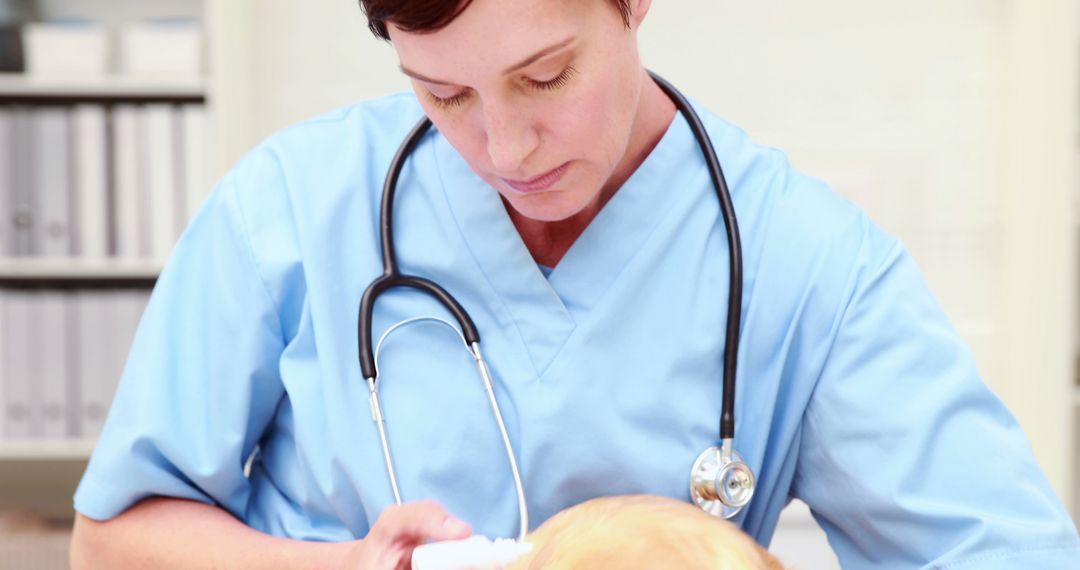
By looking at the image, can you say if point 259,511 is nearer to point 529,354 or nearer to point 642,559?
point 529,354

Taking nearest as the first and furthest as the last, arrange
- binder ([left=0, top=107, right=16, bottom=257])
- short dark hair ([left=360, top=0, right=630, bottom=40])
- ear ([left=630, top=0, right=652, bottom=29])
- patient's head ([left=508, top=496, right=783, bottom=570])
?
patient's head ([left=508, top=496, right=783, bottom=570]) < short dark hair ([left=360, top=0, right=630, bottom=40]) < ear ([left=630, top=0, right=652, bottom=29]) < binder ([left=0, top=107, right=16, bottom=257])

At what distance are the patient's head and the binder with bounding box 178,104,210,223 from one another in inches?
78.6

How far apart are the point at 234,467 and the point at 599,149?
468mm

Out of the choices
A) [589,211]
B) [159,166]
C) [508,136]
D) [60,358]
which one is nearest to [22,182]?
[159,166]

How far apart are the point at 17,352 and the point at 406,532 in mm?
1996

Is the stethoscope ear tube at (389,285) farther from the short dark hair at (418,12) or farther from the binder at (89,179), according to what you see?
the binder at (89,179)

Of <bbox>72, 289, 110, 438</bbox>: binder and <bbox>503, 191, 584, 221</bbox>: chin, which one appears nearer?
<bbox>503, 191, 584, 221</bbox>: chin

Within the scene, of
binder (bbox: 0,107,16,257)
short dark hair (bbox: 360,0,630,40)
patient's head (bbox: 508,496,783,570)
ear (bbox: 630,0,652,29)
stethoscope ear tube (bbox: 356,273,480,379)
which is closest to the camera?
patient's head (bbox: 508,496,783,570)

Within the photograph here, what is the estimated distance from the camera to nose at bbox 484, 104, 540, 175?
898mm

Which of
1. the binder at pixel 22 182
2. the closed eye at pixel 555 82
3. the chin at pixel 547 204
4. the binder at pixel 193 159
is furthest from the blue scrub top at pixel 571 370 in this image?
the binder at pixel 22 182

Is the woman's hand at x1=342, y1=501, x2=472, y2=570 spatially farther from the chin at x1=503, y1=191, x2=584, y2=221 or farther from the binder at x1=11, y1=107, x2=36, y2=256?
the binder at x1=11, y1=107, x2=36, y2=256

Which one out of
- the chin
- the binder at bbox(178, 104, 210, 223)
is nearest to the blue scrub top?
the chin

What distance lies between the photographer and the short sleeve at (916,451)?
969 mm

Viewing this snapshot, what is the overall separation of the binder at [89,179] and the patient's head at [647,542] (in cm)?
206
